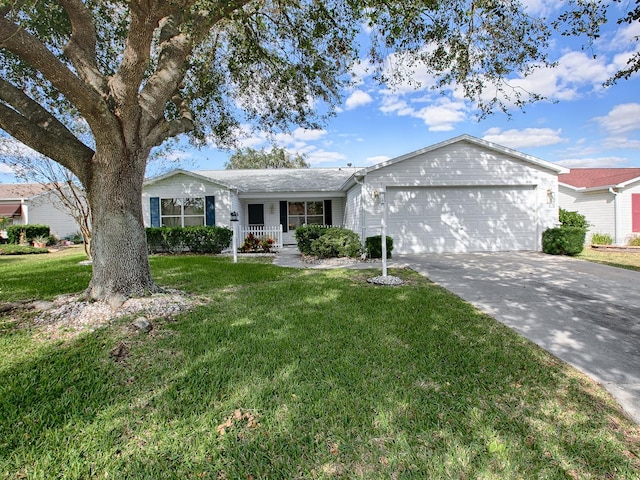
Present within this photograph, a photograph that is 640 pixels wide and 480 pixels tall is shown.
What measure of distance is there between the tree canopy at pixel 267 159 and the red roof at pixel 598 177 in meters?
30.4

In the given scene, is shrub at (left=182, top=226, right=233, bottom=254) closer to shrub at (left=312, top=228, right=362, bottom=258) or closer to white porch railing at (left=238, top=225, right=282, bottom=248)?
white porch railing at (left=238, top=225, right=282, bottom=248)

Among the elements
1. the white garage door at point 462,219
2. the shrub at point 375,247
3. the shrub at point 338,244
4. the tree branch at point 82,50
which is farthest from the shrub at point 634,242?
the tree branch at point 82,50

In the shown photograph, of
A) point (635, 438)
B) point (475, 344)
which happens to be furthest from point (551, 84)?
point (635, 438)

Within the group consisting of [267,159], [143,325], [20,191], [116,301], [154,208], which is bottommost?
[143,325]

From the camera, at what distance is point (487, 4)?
5.52 metres

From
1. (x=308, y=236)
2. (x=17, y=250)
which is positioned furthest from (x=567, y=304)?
(x=17, y=250)

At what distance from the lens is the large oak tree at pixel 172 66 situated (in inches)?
178

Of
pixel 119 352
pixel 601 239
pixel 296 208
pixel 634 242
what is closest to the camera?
pixel 119 352

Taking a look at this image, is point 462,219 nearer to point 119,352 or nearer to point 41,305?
point 119,352

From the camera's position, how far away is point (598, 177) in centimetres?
1670

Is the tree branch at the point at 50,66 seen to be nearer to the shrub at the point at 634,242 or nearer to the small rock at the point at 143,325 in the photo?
the small rock at the point at 143,325

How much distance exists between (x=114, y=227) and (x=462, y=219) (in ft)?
35.2

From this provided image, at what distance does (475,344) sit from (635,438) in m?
1.48

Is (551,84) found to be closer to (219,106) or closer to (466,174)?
(466,174)
